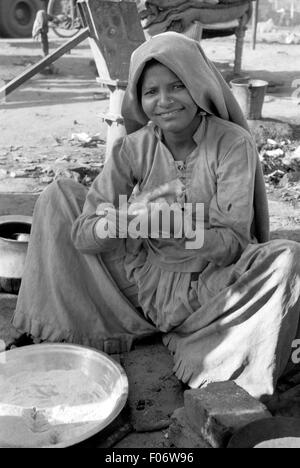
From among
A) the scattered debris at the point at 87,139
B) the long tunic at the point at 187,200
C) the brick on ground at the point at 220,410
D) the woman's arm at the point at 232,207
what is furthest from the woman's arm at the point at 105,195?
the scattered debris at the point at 87,139

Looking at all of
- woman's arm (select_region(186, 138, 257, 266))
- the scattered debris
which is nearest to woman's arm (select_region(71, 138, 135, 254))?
woman's arm (select_region(186, 138, 257, 266))

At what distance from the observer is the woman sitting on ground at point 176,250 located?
89.4 inches

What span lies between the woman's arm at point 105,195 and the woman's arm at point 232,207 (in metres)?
0.42

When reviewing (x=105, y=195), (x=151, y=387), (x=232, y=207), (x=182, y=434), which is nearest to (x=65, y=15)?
(x=105, y=195)

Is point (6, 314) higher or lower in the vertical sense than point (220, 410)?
lower

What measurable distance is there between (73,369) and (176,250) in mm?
660

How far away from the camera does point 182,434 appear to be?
2.12 metres

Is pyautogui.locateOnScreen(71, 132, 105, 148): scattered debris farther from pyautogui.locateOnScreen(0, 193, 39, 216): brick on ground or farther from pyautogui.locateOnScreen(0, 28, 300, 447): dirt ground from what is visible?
pyautogui.locateOnScreen(0, 193, 39, 216): brick on ground

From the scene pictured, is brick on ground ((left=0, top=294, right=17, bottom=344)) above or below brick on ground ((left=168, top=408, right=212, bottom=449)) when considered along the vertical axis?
below

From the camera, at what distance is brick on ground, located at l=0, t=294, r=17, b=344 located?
2837 millimetres

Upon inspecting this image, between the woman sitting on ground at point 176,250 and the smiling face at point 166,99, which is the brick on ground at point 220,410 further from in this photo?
the smiling face at point 166,99

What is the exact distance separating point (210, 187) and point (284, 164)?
3.42 metres

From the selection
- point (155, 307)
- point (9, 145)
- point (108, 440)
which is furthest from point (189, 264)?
point (9, 145)

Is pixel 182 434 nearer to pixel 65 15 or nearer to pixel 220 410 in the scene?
pixel 220 410
